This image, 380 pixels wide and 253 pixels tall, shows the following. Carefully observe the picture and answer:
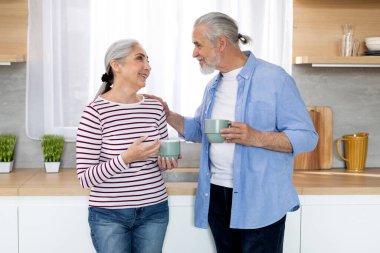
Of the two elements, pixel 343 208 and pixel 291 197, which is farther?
pixel 343 208

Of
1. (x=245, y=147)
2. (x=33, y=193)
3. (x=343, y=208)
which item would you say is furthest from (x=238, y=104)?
(x=33, y=193)

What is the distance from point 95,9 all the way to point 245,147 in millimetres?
1200

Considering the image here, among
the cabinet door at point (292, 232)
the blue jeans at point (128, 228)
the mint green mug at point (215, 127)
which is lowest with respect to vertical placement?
the cabinet door at point (292, 232)

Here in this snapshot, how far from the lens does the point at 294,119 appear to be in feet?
6.04

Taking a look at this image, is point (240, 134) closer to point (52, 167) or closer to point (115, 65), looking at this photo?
point (115, 65)

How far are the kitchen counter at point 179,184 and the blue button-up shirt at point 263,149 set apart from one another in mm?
370

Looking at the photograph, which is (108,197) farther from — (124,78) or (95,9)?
(95,9)

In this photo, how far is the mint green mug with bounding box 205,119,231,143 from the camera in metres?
1.80

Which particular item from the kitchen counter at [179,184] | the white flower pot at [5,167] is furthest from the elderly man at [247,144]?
the white flower pot at [5,167]

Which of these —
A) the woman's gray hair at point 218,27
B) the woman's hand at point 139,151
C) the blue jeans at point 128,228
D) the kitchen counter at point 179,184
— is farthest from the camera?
the kitchen counter at point 179,184

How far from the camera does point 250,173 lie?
73.9 inches

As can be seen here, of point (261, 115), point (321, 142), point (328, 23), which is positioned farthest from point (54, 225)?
point (328, 23)

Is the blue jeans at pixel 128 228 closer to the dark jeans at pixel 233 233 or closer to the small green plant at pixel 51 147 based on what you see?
the dark jeans at pixel 233 233

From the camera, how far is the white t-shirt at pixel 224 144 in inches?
75.8
